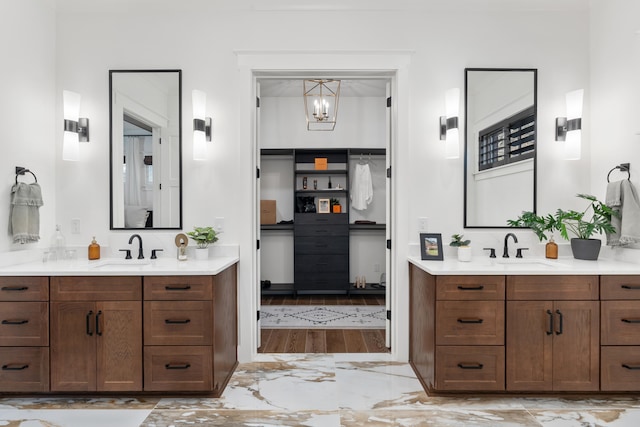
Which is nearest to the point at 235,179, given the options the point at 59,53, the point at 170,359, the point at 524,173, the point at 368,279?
the point at 170,359

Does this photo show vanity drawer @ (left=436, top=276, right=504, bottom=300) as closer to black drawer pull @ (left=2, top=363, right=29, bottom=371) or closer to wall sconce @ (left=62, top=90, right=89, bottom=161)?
black drawer pull @ (left=2, top=363, right=29, bottom=371)

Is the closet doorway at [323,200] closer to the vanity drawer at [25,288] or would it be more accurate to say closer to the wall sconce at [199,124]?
the wall sconce at [199,124]

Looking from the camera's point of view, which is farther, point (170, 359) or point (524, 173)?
point (524, 173)

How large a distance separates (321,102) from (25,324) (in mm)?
3553

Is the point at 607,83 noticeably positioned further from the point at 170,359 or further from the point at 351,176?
the point at 170,359

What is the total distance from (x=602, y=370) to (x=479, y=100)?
2.06 meters

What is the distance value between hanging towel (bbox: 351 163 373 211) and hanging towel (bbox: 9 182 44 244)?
375cm

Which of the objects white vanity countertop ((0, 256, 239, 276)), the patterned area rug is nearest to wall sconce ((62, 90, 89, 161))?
white vanity countertop ((0, 256, 239, 276))

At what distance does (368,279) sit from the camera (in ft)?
18.4

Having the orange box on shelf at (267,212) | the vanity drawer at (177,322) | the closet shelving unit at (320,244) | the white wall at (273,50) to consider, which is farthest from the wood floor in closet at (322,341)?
the orange box on shelf at (267,212)

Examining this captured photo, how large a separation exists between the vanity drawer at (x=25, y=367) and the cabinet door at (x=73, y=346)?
55mm

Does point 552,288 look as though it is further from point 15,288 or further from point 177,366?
point 15,288

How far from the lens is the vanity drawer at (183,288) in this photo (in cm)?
239

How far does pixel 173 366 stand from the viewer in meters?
2.40
